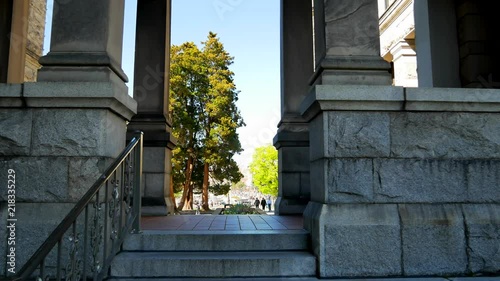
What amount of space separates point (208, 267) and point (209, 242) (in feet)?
1.36

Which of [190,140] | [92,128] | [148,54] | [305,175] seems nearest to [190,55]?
[190,140]

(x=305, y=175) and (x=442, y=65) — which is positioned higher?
(x=442, y=65)

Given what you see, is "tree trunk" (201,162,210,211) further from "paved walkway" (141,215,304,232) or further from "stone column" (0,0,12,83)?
"paved walkway" (141,215,304,232)

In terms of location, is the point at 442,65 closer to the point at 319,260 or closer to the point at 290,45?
the point at 290,45

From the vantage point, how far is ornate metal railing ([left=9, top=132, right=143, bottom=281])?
269 centimetres

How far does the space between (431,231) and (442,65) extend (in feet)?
18.2

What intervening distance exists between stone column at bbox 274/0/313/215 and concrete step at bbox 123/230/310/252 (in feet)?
10.2

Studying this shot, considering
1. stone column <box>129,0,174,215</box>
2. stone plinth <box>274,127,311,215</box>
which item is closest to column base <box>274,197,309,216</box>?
stone plinth <box>274,127,311,215</box>

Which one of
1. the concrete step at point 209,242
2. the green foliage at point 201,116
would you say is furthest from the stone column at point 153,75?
the green foliage at point 201,116

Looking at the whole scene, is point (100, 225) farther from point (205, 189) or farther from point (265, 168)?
point (265, 168)

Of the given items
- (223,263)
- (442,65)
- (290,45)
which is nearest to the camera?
(223,263)

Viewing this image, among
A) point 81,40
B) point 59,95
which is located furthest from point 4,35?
point 59,95

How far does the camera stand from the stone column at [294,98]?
7102 mm

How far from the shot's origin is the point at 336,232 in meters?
3.60
